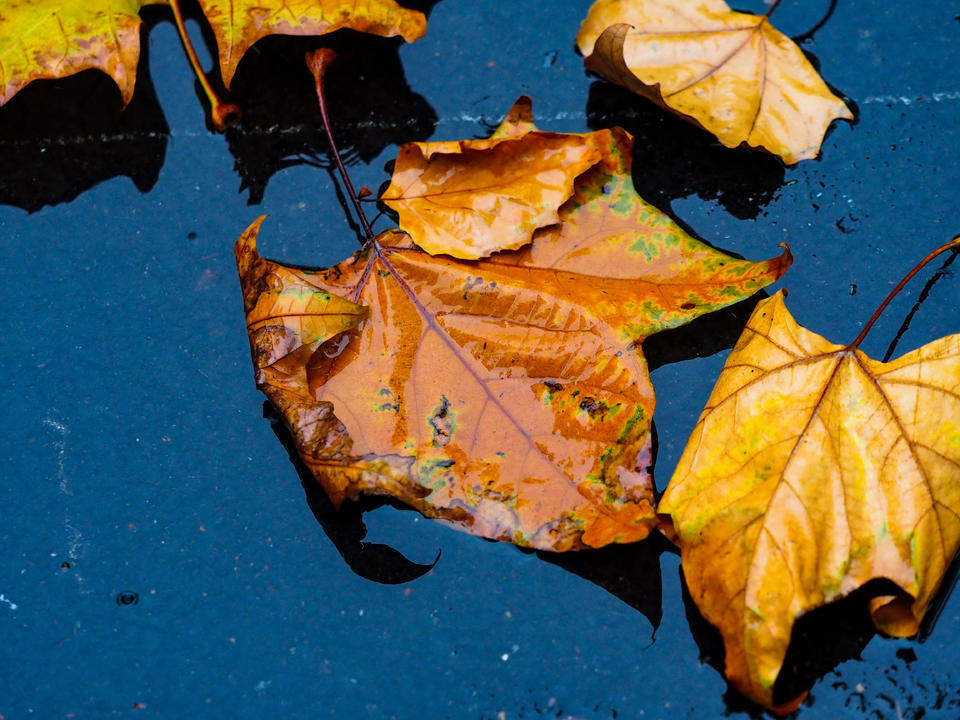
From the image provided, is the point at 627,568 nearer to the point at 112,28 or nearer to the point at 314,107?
the point at 314,107

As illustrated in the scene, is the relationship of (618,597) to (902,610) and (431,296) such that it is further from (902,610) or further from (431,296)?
(431,296)

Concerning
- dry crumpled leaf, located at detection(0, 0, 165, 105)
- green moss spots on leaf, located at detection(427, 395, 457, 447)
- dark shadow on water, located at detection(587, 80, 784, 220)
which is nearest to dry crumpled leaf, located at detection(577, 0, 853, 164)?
dark shadow on water, located at detection(587, 80, 784, 220)

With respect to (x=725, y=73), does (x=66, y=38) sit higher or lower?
higher

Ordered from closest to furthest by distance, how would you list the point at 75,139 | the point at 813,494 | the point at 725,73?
the point at 813,494, the point at 725,73, the point at 75,139

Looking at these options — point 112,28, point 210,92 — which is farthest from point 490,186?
point 112,28

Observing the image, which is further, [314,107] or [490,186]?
[314,107]

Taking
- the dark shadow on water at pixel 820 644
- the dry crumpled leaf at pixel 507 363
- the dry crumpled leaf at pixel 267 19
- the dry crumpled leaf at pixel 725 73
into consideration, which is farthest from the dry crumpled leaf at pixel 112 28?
the dark shadow on water at pixel 820 644

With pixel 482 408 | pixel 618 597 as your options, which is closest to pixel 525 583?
pixel 618 597
